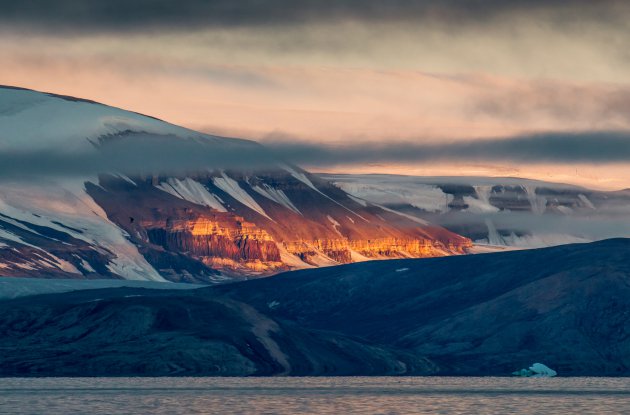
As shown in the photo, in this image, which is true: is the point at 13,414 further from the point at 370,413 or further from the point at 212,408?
the point at 370,413

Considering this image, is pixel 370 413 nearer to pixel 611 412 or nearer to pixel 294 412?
pixel 294 412

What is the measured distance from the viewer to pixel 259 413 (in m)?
191

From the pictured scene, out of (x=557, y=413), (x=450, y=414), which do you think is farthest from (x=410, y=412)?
(x=557, y=413)

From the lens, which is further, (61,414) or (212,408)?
(212,408)

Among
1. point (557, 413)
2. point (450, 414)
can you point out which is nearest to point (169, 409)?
point (450, 414)

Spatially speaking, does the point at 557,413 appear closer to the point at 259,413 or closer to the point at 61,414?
the point at 259,413

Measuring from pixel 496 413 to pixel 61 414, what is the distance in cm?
5093

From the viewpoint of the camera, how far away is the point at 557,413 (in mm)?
194625

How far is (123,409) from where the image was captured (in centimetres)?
19812

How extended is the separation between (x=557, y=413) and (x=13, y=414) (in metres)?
63.9

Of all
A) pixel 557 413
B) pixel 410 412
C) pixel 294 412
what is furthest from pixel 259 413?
pixel 557 413

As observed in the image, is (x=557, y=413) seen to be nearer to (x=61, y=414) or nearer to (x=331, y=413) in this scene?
(x=331, y=413)

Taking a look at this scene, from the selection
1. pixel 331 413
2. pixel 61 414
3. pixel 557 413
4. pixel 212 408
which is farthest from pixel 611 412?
pixel 61 414

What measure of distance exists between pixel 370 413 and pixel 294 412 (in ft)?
29.2
